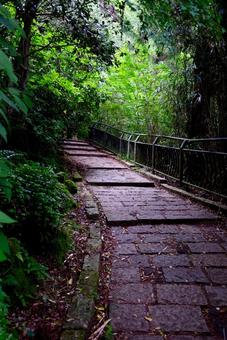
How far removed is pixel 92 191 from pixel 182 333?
466cm

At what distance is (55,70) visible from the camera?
7.19 meters

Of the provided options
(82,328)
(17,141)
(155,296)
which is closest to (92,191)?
(17,141)

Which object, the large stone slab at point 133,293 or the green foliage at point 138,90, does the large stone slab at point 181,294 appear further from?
the green foliage at point 138,90

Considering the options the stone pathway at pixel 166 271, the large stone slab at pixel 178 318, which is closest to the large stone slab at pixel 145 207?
the stone pathway at pixel 166 271

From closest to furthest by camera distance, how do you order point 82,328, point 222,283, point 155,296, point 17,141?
point 82,328
point 155,296
point 222,283
point 17,141

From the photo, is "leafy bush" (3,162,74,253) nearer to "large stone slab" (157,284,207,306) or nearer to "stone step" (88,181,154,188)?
"large stone slab" (157,284,207,306)

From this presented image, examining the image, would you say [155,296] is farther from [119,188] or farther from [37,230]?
[119,188]

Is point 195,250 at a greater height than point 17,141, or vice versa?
point 17,141

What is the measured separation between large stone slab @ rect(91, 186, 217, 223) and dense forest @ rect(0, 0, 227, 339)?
2.29 feet

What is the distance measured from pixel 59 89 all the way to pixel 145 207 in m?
3.62

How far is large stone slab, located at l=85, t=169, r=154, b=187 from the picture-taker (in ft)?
25.6

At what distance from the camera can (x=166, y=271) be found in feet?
10.8

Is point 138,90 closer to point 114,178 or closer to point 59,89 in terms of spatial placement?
point 114,178

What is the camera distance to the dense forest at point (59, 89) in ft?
8.00
